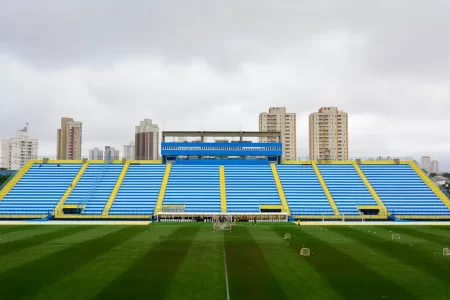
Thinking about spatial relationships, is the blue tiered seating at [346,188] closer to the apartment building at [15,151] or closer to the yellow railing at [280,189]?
the yellow railing at [280,189]

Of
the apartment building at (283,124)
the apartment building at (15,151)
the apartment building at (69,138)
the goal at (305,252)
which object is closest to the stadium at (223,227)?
the goal at (305,252)

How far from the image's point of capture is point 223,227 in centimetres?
4106

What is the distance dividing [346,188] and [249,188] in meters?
16.4

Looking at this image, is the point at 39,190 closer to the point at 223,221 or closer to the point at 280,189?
the point at 223,221

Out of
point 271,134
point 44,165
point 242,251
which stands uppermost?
point 271,134

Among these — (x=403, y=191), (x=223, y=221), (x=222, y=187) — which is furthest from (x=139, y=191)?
(x=403, y=191)

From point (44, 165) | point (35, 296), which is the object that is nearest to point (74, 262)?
point (35, 296)

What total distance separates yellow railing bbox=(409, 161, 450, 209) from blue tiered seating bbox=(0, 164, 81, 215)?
61.5 metres

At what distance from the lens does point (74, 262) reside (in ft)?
73.3

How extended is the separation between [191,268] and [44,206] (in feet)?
148

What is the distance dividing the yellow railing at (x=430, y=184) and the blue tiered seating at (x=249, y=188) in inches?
1059

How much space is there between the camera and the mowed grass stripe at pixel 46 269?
654 inches

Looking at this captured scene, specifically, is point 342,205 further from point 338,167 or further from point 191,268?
point 191,268

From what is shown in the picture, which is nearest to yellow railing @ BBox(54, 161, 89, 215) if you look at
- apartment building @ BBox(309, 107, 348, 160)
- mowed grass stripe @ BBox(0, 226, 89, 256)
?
mowed grass stripe @ BBox(0, 226, 89, 256)
